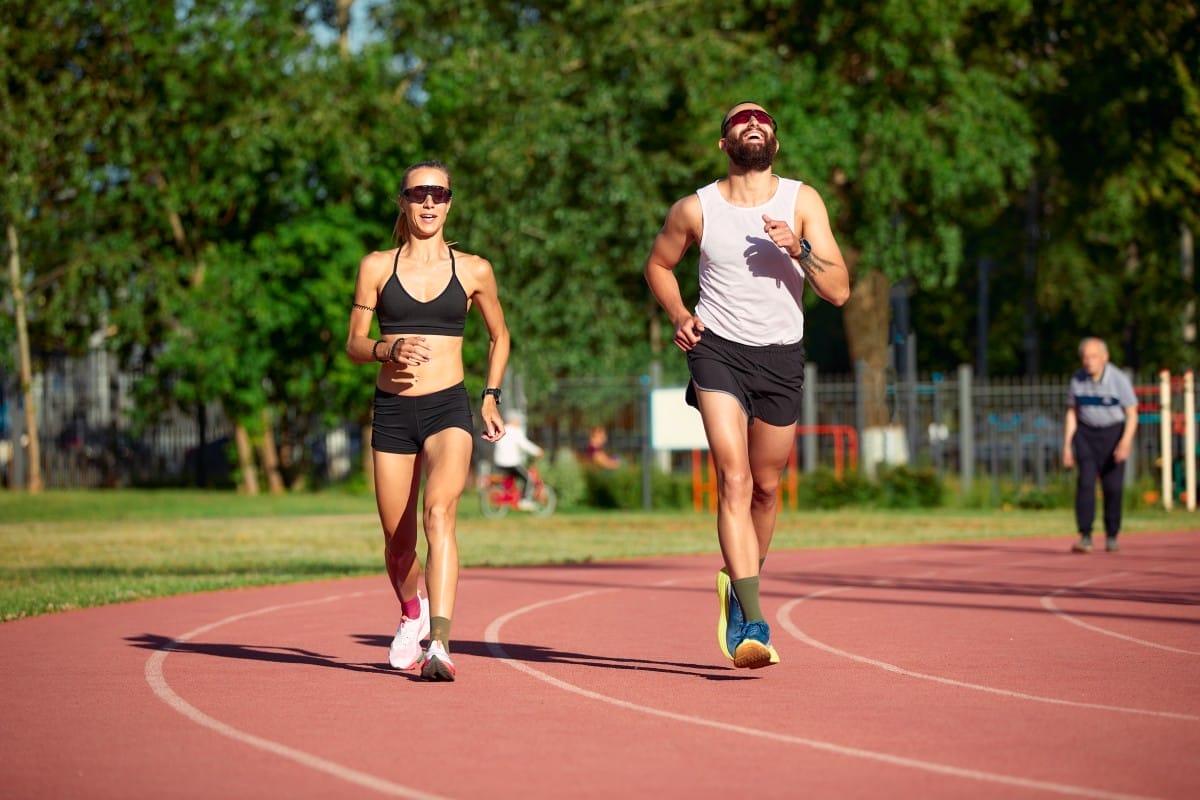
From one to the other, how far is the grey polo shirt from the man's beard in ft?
30.8

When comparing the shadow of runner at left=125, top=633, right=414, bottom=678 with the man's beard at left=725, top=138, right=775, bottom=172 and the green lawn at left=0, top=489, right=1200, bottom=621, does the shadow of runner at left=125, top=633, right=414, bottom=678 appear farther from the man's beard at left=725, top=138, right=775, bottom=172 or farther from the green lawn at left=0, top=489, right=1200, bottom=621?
the man's beard at left=725, top=138, right=775, bottom=172

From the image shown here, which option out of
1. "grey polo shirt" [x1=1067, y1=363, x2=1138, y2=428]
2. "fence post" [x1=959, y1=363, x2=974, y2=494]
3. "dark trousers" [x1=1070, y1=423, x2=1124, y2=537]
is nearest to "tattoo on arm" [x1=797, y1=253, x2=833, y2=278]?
"dark trousers" [x1=1070, y1=423, x2=1124, y2=537]

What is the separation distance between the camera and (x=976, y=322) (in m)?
66.9

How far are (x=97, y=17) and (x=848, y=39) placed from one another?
555 inches

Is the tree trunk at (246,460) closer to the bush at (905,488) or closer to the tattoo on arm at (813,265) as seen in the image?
the bush at (905,488)

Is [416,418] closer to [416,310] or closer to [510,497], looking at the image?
[416,310]

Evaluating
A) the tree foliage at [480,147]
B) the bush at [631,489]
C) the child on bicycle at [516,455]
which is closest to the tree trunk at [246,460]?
the tree foliage at [480,147]

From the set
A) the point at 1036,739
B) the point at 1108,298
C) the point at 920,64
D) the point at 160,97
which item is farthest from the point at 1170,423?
the point at 1108,298

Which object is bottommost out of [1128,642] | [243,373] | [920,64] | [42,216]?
[1128,642]

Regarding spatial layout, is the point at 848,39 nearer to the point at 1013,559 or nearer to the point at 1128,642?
the point at 1013,559

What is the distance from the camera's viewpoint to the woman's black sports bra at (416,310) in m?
8.78

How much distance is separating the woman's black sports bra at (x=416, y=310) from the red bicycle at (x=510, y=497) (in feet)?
61.0

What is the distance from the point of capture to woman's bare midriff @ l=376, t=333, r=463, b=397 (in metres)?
8.80

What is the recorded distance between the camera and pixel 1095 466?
1719 centimetres
